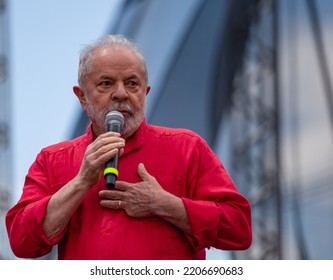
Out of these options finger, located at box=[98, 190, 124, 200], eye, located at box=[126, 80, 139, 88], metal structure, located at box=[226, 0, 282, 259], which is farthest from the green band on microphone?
metal structure, located at box=[226, 0, 282, 259]

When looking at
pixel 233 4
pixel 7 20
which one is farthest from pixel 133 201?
pixel 7 20

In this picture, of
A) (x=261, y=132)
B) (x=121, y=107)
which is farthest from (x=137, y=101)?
(x=261, y=132)

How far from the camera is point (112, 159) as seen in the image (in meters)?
2.14

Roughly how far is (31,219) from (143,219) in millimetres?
287

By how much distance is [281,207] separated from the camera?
626 centimetres

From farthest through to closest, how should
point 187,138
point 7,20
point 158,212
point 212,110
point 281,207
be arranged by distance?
point 7,20 < point 212,110 < point 281,207 < point 187,138 < point 158,212

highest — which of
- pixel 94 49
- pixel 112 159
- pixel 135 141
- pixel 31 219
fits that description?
pixel 94 49

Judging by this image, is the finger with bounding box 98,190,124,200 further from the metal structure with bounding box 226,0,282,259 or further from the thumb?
the metal structure with bounding box 226,0,282,259

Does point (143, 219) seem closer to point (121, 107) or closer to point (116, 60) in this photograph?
point (121, 107)

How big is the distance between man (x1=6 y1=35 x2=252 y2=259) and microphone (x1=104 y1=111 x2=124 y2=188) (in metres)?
0.02

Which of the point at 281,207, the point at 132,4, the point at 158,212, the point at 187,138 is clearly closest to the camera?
the point at 158,212

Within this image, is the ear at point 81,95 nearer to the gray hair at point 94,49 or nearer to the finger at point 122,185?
the gray hair at point 94,49
